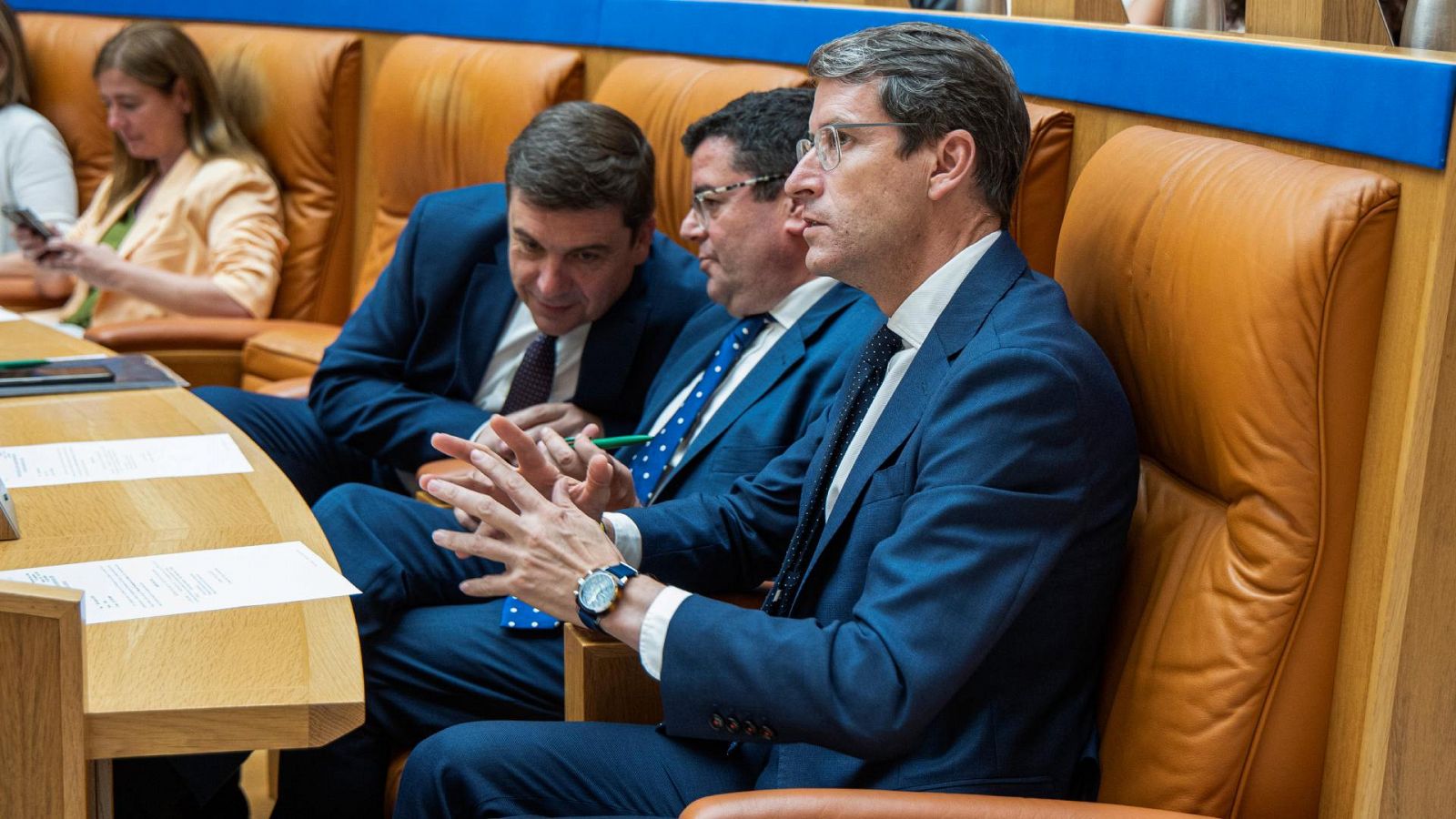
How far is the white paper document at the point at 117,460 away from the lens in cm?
180

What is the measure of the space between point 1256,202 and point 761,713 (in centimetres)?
61

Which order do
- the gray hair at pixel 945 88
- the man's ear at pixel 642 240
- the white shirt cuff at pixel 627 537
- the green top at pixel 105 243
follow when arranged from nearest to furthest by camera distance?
the gray hair at pixel 945 88 < the white shirt cuff at pixel 627 537 < the man's ear at pixel 642 240 < the green top at pixel 105 243

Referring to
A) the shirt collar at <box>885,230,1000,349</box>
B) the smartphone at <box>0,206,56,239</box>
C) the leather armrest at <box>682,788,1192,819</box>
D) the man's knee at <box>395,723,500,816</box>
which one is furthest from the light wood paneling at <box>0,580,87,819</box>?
the smartphone at <box>0,206,56,239</box>

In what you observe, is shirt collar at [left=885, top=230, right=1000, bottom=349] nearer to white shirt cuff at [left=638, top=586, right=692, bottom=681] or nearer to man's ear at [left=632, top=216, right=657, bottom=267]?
white shirt cuff at [left=638, top=586, right=692, bottom=681]

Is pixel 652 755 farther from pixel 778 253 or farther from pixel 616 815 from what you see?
pixel 778 253

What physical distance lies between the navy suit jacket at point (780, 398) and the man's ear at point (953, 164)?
40 centimetres

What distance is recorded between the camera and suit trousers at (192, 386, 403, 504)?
2688 millimetres

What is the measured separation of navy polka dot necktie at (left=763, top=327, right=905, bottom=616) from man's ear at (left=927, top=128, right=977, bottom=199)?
6.2 inches

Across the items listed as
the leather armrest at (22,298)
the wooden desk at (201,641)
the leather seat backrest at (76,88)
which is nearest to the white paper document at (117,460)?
the wooden desk at (201,641)

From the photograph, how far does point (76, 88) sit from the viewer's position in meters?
4.31

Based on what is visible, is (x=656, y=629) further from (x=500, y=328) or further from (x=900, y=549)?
(x=500, y=328)

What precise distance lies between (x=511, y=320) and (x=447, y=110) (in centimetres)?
110

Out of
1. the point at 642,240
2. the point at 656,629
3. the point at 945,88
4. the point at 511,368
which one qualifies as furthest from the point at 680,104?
the point at 656,629

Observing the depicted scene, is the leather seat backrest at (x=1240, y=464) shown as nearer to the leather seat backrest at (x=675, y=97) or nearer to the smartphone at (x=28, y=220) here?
the leather seat backrest at (x=675, y=97)
